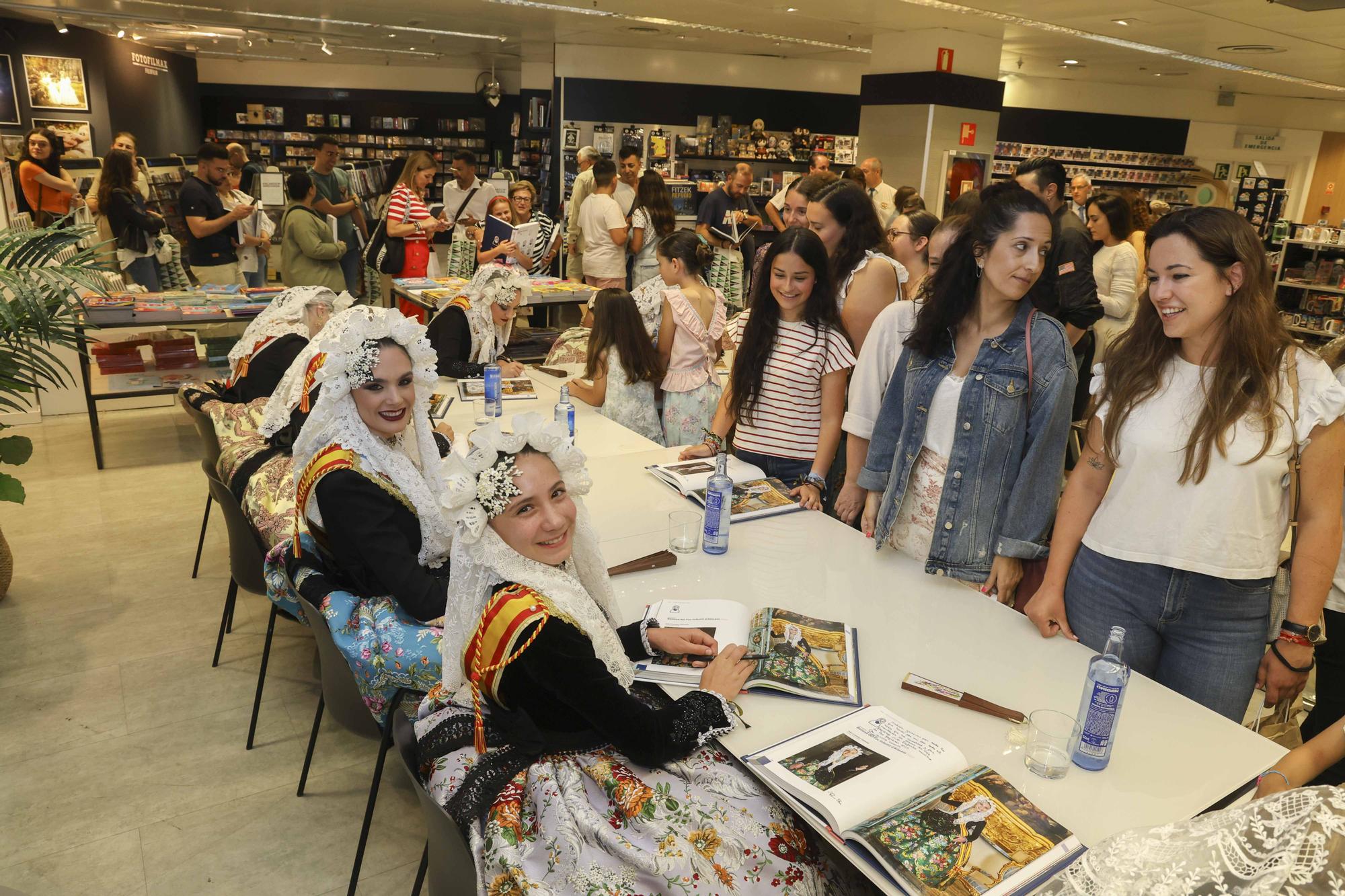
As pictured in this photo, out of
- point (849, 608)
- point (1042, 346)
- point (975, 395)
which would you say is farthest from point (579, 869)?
point (1042, 346)

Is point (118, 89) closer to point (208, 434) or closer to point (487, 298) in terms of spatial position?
point (487, 298)

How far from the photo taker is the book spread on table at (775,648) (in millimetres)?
1947

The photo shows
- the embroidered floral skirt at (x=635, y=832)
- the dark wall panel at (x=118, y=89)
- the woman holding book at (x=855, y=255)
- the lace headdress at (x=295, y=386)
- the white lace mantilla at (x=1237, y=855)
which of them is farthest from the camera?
the dark wall panel at (x=118, y=89)

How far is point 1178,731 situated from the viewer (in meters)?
1.83

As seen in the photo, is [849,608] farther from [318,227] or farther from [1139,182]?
[1139,182]

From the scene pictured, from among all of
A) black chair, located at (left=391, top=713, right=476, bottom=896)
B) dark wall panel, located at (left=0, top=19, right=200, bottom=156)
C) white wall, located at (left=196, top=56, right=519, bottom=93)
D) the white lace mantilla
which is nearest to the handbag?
the white lace mantilla

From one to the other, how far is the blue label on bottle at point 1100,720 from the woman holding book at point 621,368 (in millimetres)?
2670

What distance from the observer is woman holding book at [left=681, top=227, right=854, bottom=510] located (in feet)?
10.2

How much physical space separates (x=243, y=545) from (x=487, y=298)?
213cm

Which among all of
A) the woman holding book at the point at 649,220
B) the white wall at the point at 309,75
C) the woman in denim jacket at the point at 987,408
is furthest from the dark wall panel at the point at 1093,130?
the woman in denim jacket at the point at 987,408

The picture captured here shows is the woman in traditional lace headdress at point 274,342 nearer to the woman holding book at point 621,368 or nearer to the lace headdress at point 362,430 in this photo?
the woman holding book at point 621,368

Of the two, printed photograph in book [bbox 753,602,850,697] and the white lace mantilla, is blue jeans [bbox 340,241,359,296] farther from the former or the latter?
the white lace mantilla

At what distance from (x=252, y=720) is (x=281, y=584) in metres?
0.74

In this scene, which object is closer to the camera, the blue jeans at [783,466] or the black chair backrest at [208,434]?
the blue jeans at [783,466]
